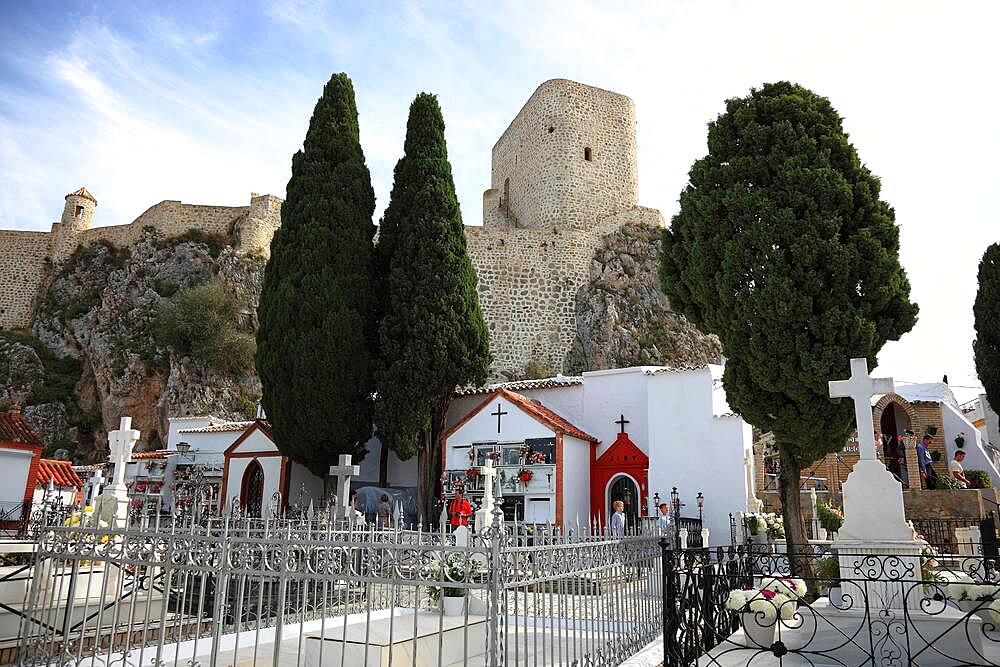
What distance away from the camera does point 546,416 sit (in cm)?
1995

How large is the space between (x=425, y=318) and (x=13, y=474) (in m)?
12.1

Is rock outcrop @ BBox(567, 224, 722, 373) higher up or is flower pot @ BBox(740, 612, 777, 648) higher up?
rock outcrop @ BBox(567, 224, 722, 373)

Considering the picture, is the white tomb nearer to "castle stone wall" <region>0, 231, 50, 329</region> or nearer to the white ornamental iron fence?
the white ornamental iron fence

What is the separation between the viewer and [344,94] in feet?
76.4

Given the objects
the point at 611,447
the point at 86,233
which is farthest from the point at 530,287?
the point at 86,233

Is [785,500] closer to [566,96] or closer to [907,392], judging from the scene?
[907,392]

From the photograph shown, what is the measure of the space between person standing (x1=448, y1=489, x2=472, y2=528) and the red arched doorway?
6.64m

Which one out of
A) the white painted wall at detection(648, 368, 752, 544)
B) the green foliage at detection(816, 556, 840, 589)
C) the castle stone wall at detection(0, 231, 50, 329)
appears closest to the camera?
the green foliage at detection(816, 556, 840, 589)

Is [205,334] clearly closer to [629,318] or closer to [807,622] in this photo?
[629,318]

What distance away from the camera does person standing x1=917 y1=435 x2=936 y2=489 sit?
18719 millimetres

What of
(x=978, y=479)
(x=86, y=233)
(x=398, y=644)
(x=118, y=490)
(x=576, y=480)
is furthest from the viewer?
(x=86, y=233)

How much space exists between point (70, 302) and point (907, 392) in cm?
4000

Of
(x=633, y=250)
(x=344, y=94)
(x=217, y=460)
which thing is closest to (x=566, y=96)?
(x=633, y=250)

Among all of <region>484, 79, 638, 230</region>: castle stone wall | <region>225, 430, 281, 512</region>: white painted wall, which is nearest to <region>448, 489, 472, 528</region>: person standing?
<region>225, 430, 281, 512</region>: white painted wall
